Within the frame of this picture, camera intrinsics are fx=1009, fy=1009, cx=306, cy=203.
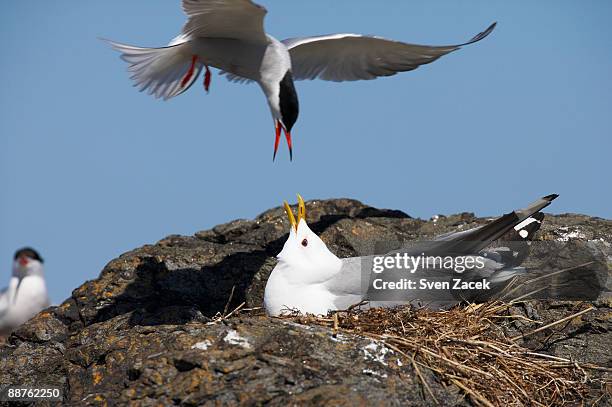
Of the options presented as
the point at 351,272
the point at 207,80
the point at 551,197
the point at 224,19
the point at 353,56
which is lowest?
the point at 351,272

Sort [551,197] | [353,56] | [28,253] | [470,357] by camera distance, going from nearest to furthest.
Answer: [470,357] → [551,197] → [353,56] → [28,253]

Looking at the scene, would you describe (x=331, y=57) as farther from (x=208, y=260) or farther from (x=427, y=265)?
(x=427, y=265)

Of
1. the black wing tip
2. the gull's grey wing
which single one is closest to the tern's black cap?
the gull's grey wing

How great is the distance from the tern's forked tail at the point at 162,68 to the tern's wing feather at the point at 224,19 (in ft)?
1.27

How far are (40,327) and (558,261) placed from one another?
167 inches

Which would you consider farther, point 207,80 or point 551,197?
point 207,80

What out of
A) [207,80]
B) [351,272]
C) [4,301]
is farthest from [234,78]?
[4,301]

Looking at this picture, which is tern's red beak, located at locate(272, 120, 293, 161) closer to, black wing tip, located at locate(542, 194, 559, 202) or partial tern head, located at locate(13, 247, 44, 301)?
black wing tip, located at locate(542, 194, 559, 202)

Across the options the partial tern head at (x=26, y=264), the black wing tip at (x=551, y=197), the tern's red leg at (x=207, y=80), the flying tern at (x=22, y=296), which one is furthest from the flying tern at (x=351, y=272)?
the partial tern head at (x=26, y=264)

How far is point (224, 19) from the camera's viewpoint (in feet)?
32.7

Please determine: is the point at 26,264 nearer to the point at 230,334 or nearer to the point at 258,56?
the point at 258,56

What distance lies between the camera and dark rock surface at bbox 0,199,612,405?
5512mm

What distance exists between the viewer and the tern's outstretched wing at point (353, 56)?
1100cm

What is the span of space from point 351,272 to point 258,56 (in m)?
3.60
